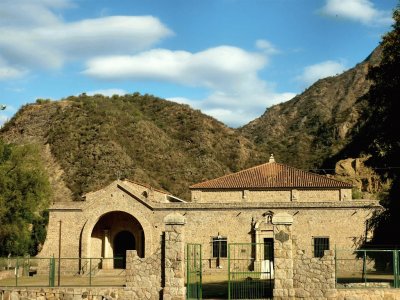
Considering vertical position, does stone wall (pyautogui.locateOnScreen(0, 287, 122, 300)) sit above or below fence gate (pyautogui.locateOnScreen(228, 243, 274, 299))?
below

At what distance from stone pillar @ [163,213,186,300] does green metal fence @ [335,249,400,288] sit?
5.85 metres

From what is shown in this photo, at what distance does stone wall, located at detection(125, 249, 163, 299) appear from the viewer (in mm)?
20609

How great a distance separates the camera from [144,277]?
20.8 m

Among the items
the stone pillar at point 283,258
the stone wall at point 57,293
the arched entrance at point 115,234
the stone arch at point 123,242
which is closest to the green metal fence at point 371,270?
the stone pillar at point 283,258

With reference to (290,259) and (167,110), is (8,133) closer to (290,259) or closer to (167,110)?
(167,110)

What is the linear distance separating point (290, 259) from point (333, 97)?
99599 mm

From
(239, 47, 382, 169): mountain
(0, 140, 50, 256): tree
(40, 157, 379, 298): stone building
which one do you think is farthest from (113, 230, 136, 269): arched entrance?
(239, 47, 382, 169): mountain

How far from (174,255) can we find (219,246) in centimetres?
1601

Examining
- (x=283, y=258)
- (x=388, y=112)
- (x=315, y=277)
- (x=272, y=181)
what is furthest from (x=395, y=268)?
(x=272, y=181)

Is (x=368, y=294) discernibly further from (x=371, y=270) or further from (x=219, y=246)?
(x=219, y=246)

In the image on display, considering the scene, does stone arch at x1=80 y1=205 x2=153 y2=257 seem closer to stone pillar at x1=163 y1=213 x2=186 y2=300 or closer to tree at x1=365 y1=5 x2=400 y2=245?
tree at x1=365 y1=5 x2=400 y2=245

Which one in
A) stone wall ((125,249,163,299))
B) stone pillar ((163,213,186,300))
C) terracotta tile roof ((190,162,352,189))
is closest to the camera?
stone pillar ((163,213,186,300))

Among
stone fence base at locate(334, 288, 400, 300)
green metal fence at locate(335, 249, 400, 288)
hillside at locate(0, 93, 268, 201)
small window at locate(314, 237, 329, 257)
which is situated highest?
hillside at locate(0, 93, 268, 201)

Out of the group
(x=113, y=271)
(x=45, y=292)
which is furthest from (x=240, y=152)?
(x=45, y=292)
